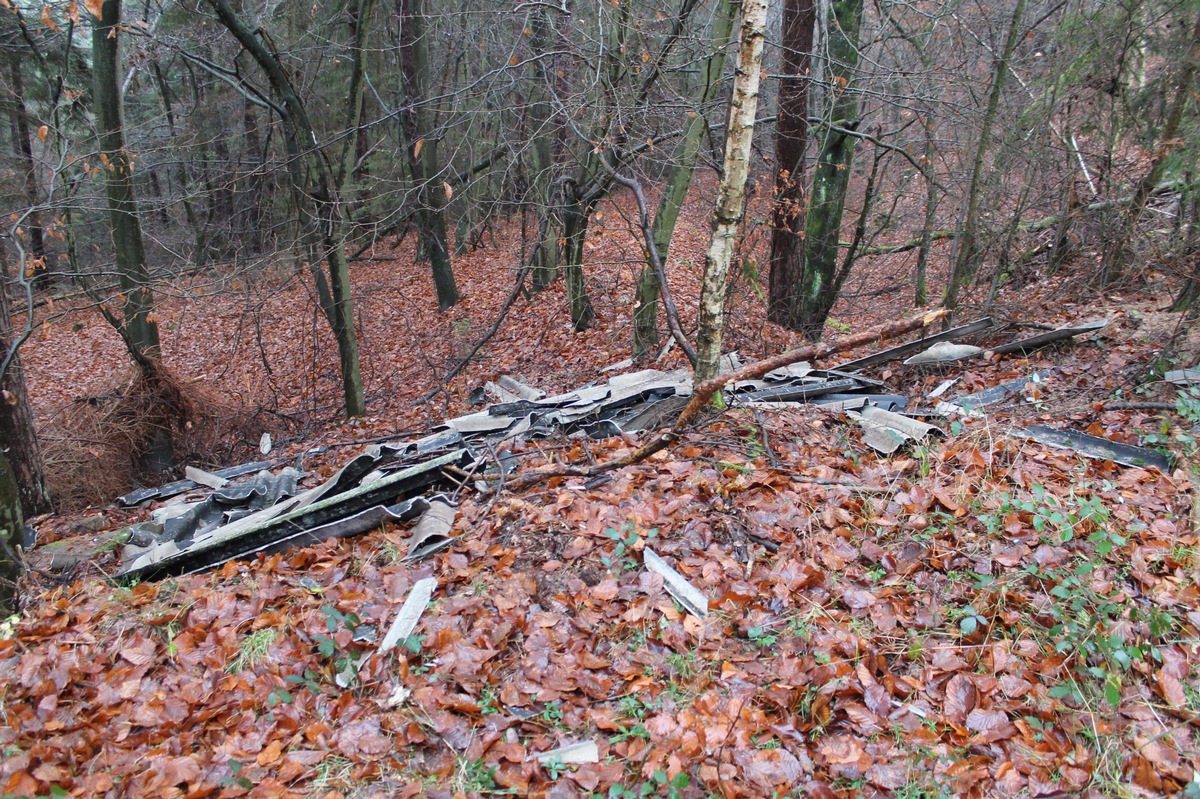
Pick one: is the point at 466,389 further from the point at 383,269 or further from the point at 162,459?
the point at 383,269

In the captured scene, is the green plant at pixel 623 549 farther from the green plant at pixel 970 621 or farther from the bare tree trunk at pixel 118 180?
the bare tree trunk at pixel 118 180

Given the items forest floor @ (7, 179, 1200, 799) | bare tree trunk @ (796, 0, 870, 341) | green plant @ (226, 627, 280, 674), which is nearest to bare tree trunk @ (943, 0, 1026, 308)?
bare tree trunk @ (796, 0, 870, 341)

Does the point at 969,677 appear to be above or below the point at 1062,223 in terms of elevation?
below

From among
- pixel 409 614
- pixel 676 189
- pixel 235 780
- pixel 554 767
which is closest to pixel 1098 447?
pixel 554 767

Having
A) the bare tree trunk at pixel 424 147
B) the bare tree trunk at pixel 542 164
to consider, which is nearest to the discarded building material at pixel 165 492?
the bare tree trunk at pixel 542 164

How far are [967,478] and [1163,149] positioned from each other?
16.1 ft

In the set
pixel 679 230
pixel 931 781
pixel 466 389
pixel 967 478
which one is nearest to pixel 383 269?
pixel 679 230

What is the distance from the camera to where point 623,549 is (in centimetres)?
376

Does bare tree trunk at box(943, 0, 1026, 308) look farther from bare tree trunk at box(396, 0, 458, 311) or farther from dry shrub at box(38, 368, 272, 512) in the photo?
dry shrub at box(38, 368, 272, 512)

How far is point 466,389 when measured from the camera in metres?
10.4

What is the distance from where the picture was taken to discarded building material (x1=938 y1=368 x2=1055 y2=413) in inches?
226

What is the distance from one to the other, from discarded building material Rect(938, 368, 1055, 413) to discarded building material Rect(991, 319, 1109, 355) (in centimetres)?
57

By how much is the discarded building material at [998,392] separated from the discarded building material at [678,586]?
3.27 m

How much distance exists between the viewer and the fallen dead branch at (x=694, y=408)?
4.71 metres
